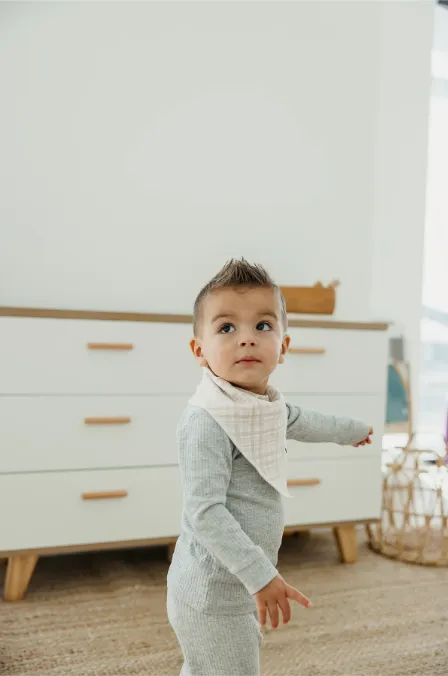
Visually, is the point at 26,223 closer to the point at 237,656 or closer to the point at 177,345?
the point at 177,345

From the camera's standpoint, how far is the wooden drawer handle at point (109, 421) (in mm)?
1719

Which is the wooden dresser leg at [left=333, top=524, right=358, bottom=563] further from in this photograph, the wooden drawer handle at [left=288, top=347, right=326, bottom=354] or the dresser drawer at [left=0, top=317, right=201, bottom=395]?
the dresser drawer at [left=0, top=317, right=201, bottom=395]

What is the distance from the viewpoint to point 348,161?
264 cm

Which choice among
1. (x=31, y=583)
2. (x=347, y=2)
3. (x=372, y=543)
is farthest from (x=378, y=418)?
(x=347, y=2)

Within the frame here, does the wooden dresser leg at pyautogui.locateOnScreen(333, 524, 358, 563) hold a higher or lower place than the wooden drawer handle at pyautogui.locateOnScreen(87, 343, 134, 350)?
lower

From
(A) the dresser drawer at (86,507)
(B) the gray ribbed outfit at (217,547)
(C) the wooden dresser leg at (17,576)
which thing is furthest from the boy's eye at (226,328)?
(C) the wooden dresser leg at (17,576)

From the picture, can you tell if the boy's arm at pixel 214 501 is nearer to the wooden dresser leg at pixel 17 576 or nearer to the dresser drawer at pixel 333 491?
the wooden dresser leg at pixel 17 576

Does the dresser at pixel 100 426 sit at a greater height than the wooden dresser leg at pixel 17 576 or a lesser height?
greater

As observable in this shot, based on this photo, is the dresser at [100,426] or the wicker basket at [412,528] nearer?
the dresser at [100,426]

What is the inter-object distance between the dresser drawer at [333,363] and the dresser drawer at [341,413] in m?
0.02

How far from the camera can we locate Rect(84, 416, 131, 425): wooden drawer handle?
1.72m

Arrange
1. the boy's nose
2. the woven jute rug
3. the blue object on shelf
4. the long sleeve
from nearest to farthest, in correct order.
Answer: the boy's nose < the long sleeve < the woven jute rug < the blue object on shelf

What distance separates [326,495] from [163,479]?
20.8 inches

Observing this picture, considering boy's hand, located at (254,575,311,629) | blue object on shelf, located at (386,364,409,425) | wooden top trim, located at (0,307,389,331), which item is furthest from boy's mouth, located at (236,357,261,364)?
blue object on shelf, located at (386,364,409,425)
